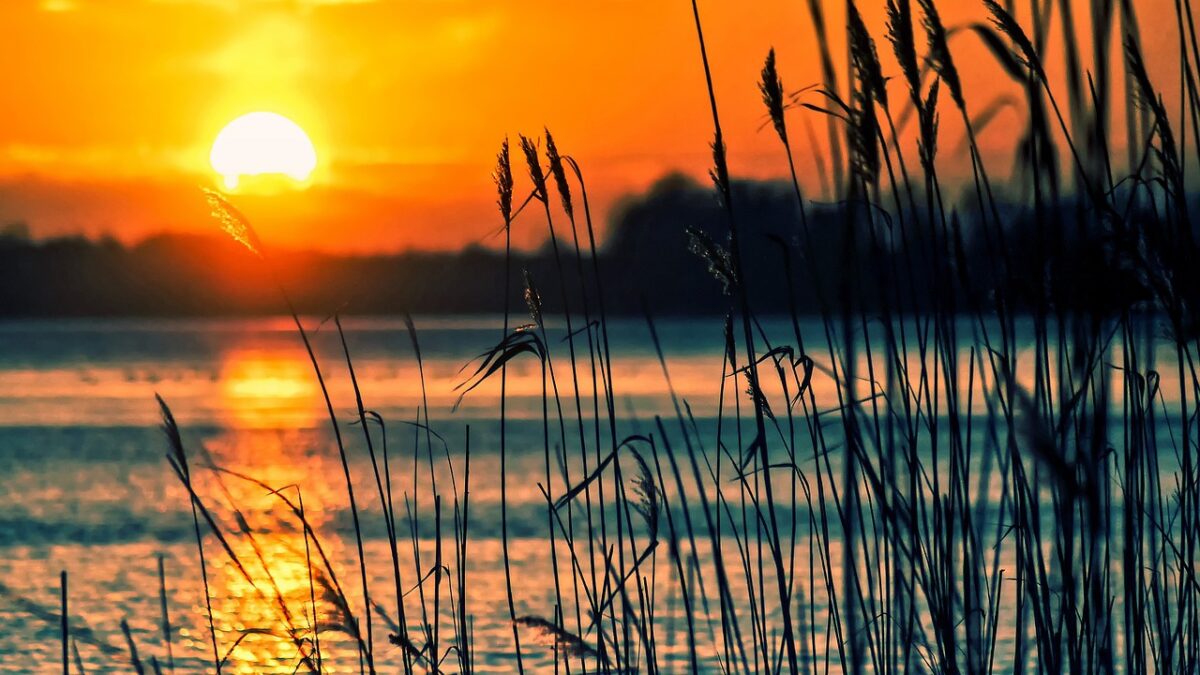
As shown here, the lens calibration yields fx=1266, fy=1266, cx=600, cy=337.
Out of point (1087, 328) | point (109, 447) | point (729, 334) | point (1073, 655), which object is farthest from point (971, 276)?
point (109, 447)

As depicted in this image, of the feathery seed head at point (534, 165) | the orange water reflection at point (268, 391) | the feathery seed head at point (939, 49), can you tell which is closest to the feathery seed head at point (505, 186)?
the feathery seed head at point (534, 165)

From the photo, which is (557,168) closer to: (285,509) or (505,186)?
(505,186)

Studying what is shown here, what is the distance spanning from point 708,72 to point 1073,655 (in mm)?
1074

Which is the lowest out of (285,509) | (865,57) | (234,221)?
(285,509)

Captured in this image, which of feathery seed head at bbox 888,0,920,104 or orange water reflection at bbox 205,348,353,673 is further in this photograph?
orange water reflection at bbox 205,348,353,673

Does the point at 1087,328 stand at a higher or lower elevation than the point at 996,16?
lower

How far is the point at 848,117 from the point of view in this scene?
1.75 metres

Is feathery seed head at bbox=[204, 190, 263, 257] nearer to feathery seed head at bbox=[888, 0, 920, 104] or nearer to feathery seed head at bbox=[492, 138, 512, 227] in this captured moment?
feathery seed head at bbox=[492, 138, 512, 227]

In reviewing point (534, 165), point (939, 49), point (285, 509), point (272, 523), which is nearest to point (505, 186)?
point (534, 165)

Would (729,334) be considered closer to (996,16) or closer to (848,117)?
(848,117)

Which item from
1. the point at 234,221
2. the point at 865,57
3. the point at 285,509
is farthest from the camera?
the point at 285,509

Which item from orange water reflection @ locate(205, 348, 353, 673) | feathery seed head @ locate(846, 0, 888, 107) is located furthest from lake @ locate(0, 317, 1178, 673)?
feathery seed head @ locate(846, 0, 888, 107)

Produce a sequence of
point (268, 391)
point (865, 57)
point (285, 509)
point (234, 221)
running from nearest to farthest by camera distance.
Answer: point (865, 57)
point (234, 221)
point (285, 509)
point (268, 391)

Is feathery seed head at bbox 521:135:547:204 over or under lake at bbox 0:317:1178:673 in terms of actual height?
over
